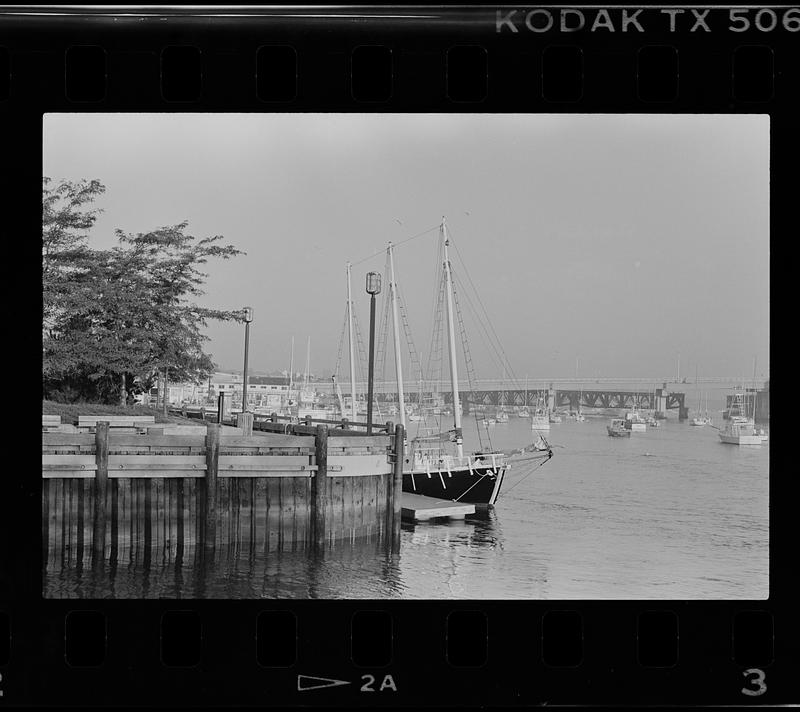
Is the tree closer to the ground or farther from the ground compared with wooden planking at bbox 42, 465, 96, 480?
farther from the ground

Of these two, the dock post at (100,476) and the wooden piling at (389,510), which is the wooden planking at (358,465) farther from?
the dock post at (100,476)

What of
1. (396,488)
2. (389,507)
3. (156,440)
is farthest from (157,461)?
(396,488)

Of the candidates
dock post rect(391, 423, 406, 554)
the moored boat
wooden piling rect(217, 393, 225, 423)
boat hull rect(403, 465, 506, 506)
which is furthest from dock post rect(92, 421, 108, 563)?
the moored boat

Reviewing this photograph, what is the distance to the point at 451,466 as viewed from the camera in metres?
29.2

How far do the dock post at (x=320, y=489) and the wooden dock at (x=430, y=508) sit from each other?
12034mm

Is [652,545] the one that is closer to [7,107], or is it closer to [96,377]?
[96,377]

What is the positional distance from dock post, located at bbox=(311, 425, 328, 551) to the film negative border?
6615 mm

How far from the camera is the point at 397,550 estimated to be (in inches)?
591

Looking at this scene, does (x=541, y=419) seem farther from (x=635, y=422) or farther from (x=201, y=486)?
(x=201, y=486)
